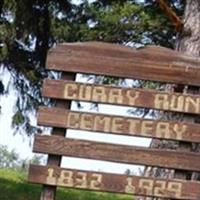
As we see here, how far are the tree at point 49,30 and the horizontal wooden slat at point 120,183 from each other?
602cm

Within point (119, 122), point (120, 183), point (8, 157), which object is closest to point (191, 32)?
point (119, 122)

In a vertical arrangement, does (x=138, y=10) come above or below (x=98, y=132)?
above

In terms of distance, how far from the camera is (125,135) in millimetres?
6320

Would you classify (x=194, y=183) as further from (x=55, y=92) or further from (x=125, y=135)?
(x=55, y=92)

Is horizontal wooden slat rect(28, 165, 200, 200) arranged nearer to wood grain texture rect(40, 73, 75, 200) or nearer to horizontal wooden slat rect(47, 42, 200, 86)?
Result: wood grain texture rect(40, 73, 75, 200)

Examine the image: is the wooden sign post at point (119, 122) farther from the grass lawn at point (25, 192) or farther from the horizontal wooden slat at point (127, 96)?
the grass lawn at point (25, 192)

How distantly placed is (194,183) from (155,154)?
1.39 feet

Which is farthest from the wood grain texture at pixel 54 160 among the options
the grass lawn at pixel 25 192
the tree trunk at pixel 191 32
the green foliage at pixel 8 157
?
the green foliage at pixel 8 157

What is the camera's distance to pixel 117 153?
6.32 metres

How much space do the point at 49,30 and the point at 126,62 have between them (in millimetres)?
6418

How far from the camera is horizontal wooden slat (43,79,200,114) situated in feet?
20.8

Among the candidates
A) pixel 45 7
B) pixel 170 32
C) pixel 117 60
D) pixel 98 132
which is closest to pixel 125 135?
pixel 98 132

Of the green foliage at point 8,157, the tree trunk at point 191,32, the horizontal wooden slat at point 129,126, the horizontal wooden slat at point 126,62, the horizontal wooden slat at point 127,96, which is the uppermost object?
the tree trunk at point 191,32

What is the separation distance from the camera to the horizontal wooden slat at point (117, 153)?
6289mm
